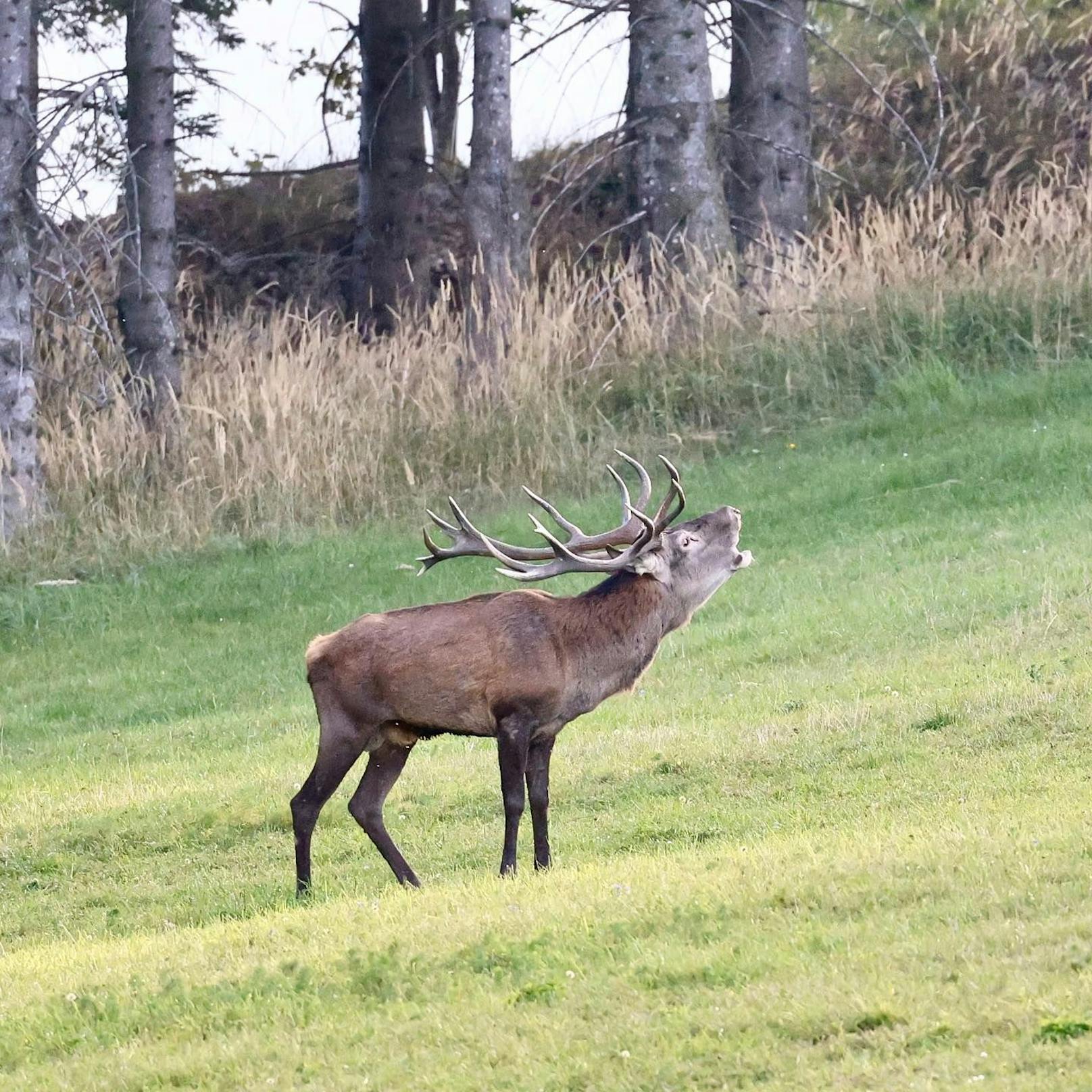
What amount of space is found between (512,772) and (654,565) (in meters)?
1.27

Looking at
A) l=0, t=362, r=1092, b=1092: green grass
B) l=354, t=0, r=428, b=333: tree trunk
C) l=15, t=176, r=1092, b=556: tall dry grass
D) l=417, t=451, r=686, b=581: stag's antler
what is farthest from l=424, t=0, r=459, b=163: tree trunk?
l=417, t=451, r=686, b=581: stag's antler

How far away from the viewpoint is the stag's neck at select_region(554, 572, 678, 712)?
7.99 m

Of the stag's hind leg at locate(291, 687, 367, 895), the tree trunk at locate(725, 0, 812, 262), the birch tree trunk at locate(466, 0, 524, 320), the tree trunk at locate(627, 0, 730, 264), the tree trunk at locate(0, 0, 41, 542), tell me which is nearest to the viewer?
the stag's hind leg at locate(291, 687, 367, 895)

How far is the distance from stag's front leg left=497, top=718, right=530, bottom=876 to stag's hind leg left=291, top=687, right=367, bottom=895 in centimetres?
Result: 64

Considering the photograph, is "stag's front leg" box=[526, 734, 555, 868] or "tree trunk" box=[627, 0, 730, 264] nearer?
"stag's front leg" box=[526, 734, 555, 868]

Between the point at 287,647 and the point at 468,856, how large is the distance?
537 cm

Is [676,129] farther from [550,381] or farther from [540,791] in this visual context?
[540,791]

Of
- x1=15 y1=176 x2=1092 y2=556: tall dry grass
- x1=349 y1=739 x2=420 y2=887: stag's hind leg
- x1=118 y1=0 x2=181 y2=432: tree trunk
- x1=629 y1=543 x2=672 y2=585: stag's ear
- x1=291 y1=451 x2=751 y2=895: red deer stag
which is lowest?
x1=349 y1=739 x2=420 y2=887: stag's hind leg

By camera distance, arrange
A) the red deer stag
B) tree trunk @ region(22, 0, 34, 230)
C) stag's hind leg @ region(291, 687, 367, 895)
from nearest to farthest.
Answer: the red deer stag → stag's hind leg @ region(291, 687, 367, 895) → tree trunk @ region(22, 0, 34, 230)

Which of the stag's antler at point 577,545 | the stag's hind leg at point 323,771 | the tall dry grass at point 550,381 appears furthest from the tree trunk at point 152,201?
the stag's hind leg at point 323,771

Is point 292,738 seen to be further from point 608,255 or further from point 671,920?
point 608,255

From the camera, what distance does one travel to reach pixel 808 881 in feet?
20.2

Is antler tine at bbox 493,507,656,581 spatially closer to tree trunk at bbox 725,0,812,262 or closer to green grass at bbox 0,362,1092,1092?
green grass at bbox 0,362,1092,1092

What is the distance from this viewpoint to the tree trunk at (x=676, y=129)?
1970cm
